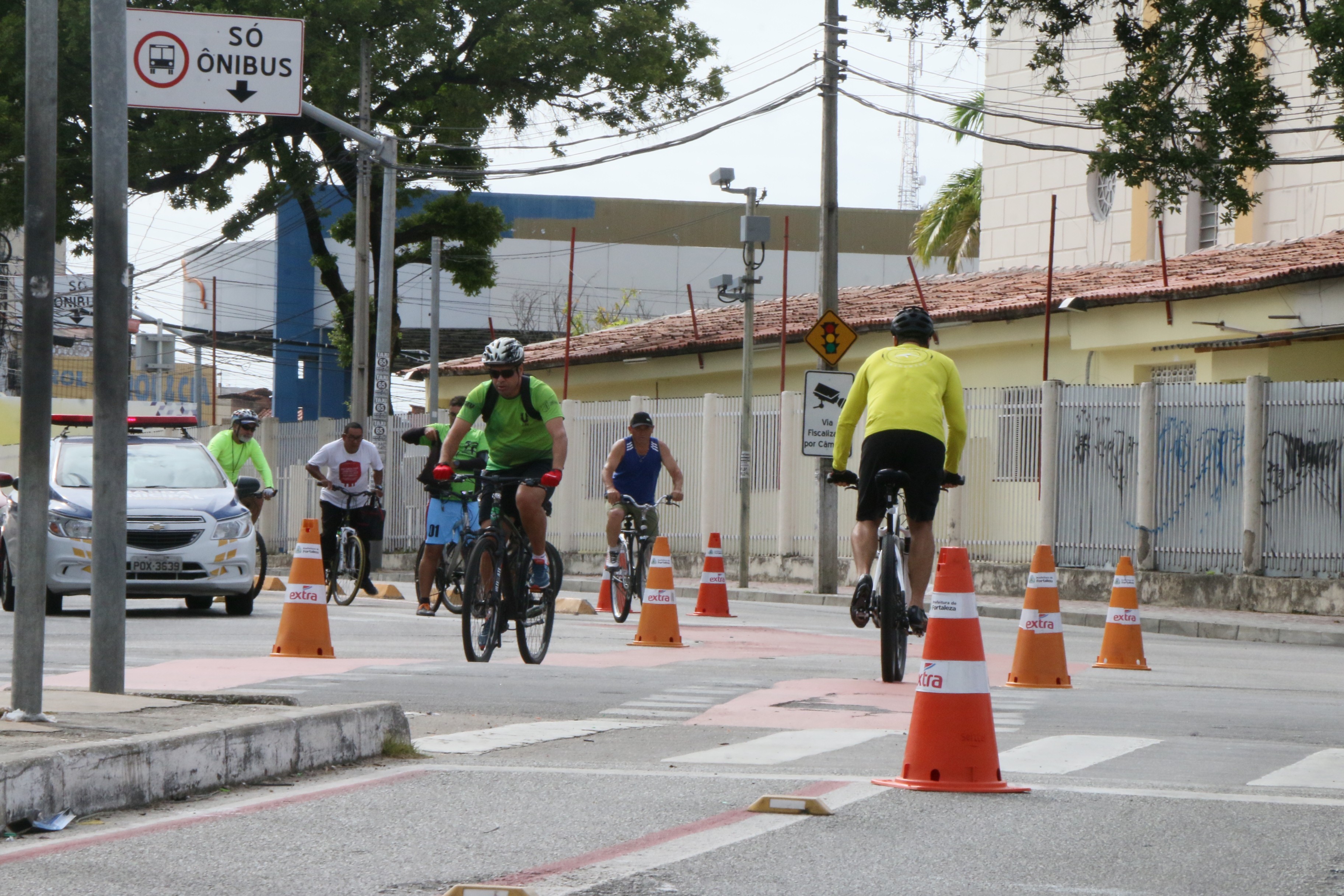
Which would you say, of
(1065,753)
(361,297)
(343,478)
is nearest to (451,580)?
(343,478)

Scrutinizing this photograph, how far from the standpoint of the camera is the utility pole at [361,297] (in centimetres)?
2605

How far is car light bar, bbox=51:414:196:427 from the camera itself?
15.8 m

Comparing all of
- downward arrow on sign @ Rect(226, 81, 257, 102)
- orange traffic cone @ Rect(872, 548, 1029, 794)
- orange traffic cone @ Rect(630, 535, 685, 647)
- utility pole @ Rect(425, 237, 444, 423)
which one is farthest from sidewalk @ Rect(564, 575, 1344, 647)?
utility pole @ Rect(425, 237, 444, 423)

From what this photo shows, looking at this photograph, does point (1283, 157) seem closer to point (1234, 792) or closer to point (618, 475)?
point (618, 475)

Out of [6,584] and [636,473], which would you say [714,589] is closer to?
[636,473]

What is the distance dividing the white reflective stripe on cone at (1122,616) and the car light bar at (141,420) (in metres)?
8.34

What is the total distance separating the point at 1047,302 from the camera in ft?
79.0

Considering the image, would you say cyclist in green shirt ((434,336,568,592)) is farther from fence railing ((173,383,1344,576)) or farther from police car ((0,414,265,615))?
fence railing ((173,383,1344,576))

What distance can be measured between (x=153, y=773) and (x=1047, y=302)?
19517 millimetres

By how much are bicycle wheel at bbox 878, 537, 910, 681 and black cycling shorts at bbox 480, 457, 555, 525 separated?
78.5 inches

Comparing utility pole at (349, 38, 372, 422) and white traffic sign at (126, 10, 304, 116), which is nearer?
white traffic sign at (126, 10, 304, 116)

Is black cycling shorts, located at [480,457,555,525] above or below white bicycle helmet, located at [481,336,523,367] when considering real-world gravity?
below

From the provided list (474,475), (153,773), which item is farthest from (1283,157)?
(153,773)

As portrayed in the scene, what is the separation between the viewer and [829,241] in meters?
21.5
